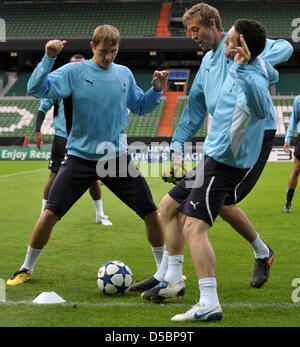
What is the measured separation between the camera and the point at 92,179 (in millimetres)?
5480

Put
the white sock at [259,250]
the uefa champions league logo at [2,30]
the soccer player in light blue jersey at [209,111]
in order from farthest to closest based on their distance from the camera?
the uefa champions league logo at [2,30] < the white sock at [259,250] < the soccer player in light blue jersey at [209,111]

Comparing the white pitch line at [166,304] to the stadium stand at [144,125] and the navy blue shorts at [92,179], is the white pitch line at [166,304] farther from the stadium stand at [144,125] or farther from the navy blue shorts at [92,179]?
the stadium stand at [144,125]

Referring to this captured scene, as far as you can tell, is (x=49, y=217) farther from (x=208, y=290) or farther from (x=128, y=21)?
(x=128, y=21)

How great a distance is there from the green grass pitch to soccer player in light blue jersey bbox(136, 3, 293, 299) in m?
0.29

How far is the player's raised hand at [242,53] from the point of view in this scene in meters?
3.80

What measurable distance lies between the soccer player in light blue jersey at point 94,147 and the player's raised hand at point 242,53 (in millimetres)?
1663

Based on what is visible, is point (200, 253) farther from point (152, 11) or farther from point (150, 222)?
point (152, 11)

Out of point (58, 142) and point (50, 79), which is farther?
point (58, 142)

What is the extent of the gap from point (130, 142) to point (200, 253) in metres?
25.7

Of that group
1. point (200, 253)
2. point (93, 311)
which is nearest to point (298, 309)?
point (200, 253)

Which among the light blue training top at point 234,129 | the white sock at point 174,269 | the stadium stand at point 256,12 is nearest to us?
the light blue training top at point 234,129

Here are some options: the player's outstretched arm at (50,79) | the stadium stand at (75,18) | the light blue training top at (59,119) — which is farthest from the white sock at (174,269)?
the stadium stand at (75,18)

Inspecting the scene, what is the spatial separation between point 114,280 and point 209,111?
1.67m

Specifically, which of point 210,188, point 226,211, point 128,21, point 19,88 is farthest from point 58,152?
point 128,21
